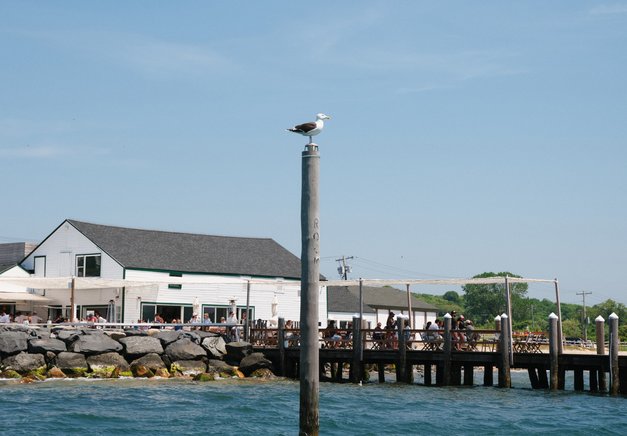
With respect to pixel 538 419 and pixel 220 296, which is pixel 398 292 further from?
pixel 538 419

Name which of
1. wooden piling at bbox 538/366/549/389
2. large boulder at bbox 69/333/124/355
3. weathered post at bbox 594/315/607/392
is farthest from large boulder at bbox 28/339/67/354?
weathered post at bbox 594/315/607/392

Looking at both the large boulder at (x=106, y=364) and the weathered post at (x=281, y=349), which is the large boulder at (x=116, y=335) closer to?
the large boulder at (x=106, y=364)

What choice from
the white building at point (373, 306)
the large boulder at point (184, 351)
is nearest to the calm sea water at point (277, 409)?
the large boulder at point (184, 351)

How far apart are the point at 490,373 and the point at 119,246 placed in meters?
20.9

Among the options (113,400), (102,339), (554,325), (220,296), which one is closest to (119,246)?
(220,296)

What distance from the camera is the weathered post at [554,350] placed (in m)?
27.5

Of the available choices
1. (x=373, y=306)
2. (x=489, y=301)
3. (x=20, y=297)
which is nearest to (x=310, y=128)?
(x=20, y=297)

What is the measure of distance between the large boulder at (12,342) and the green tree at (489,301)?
352ft

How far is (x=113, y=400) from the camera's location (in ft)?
80.3

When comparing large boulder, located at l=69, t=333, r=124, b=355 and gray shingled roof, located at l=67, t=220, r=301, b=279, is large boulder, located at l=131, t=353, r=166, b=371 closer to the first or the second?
large boulder, located at l=69, t=333, r=124, b=355

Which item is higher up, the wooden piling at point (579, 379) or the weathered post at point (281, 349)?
the weathered post at point (281, 349)

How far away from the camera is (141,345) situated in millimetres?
31203

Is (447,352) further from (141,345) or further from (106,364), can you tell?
(106,364)

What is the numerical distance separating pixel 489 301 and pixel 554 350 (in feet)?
367
